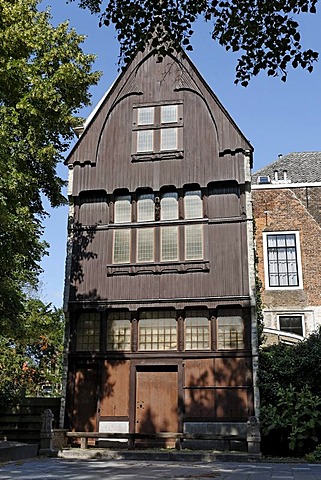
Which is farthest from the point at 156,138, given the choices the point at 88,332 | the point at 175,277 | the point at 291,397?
the point at 291,397

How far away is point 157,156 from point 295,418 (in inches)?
371

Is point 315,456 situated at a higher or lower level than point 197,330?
lower

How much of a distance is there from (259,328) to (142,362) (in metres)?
3.84

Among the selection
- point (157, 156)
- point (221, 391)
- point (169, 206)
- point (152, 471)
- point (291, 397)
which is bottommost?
point (152, 471)

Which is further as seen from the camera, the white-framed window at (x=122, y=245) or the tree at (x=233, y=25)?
the white-framed window at (x=122, y=245)

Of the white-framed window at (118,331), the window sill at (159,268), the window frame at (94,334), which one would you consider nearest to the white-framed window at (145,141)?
the window sill at (159,268)

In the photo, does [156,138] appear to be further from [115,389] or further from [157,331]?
[115,389]

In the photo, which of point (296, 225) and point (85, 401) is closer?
point (85, 401)

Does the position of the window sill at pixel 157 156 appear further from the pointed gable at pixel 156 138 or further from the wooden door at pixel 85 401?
the wooden door at pixel 85 401

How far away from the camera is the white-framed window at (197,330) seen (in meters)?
17.1

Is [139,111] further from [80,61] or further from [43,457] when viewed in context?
[43,457]

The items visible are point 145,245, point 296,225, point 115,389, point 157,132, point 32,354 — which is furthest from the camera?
point 32,354

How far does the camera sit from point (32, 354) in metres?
29.2

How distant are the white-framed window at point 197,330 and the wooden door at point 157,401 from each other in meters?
1.01
